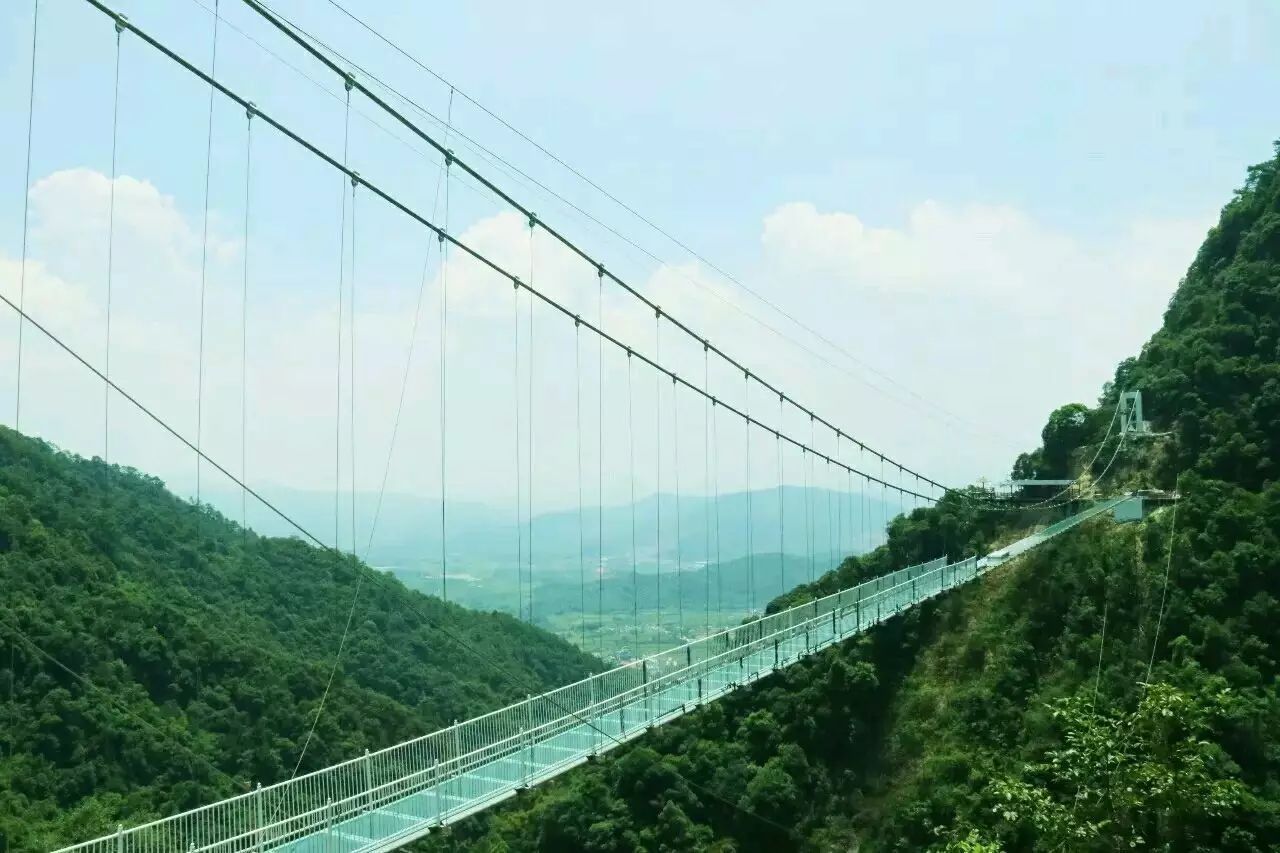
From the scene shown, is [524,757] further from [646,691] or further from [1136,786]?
[1136,786]

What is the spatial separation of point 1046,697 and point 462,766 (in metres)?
13.7

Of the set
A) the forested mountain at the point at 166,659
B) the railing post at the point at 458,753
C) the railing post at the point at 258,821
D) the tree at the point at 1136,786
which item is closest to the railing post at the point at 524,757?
the railing post at the point at 458,753

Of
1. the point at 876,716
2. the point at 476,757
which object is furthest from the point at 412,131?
the point at 876,716

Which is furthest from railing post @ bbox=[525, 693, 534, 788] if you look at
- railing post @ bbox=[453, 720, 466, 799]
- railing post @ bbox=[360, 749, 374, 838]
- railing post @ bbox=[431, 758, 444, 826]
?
railing post @ bbox=[360, 749, 374, 838]

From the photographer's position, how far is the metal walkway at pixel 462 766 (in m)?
8.23

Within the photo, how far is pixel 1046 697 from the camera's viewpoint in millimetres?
20297

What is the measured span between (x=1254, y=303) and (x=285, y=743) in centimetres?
2445

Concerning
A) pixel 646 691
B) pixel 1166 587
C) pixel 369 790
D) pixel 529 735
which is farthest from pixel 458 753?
pixel 1166 587

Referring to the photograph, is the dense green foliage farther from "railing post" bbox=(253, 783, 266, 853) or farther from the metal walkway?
"railing post" bbox=(253, 783, 266, 853)

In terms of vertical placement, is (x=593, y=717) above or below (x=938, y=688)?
above

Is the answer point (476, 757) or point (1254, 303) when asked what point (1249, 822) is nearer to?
point (476, 757)

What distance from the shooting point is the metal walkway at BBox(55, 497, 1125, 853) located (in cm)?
823

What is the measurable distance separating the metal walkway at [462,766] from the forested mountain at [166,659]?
248 centimetres

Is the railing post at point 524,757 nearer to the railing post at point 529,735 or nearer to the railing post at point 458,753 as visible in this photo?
the railing post at point 529,735
